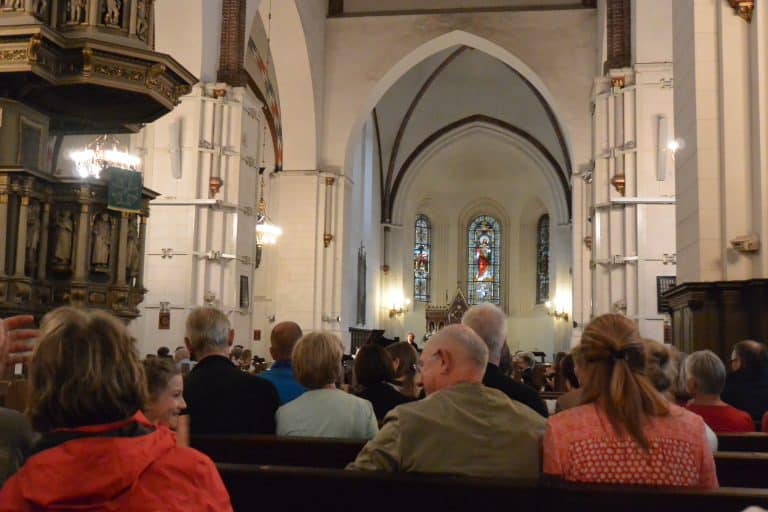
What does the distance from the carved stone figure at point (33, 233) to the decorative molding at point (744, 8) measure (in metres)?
6.86

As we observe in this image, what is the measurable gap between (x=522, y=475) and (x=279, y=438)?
1183 mm

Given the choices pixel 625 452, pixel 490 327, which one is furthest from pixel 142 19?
pixel 625 452

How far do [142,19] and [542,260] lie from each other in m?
27.2

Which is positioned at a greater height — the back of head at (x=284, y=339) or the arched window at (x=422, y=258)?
the arched window at (x=422, y=258)

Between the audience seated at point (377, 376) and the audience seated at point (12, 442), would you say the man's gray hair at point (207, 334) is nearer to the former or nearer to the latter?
the audience seated at point (377, 376)

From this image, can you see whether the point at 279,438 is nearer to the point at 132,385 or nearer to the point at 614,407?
the point at 614,407

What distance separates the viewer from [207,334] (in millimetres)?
4242

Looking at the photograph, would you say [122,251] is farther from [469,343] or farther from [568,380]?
[469,343]

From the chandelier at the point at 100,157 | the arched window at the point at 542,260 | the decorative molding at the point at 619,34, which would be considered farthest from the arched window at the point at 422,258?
the chandelier at the point at 100,157

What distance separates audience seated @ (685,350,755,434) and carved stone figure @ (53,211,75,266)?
235 inches

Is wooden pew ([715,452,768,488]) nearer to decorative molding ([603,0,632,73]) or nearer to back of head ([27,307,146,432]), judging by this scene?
back of head ([27,307,146,432])

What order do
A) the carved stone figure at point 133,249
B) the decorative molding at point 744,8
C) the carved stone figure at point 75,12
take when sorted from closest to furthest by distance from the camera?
1. the carved stone figure at point 75,12
2. the decorative molding at point 744,8
3. the carved stone figure at point 133,249

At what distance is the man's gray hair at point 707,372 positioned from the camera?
4.34m

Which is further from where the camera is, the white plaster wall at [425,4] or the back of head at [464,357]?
the white plaster wall at [425,4]
